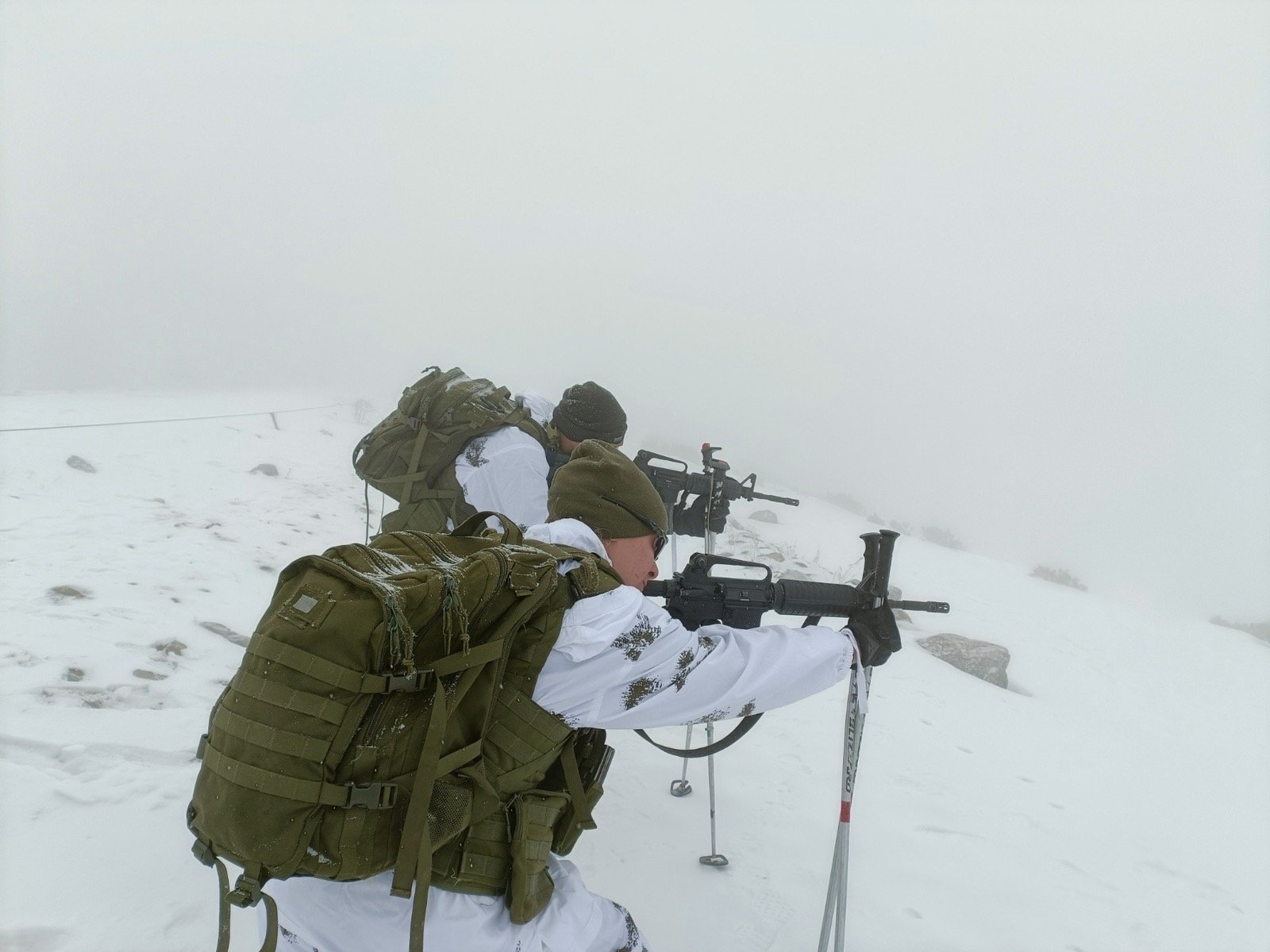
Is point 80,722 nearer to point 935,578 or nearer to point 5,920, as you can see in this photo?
point 5,920

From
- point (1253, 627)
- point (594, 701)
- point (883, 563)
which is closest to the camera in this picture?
point (594, 701)

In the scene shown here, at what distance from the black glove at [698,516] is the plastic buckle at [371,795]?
9.00 feet

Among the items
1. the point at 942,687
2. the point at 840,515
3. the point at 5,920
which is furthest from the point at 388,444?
the point at 840,515

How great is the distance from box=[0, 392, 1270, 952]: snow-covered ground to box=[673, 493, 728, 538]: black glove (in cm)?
139

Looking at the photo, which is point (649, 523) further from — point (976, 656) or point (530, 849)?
point (976, 656)

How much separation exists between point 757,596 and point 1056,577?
1465 cm

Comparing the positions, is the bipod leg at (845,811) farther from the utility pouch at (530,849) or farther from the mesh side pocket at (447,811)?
the mesh side pocket at (447,811)

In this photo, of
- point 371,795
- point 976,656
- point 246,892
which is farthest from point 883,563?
point 976,656

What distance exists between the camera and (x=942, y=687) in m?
6.23

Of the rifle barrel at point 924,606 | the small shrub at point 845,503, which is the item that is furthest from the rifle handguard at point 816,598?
the small shrub at point 845,503

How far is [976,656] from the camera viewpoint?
688cm

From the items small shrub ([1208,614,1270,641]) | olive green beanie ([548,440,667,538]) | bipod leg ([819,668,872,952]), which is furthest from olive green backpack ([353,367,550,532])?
small shrub ([1208,614,1270,641])

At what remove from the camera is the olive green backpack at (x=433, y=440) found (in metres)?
3.36

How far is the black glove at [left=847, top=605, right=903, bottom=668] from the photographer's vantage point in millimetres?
1934
